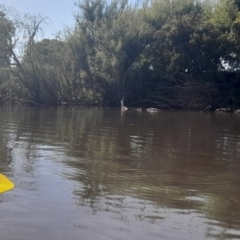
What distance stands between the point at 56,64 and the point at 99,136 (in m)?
23.5

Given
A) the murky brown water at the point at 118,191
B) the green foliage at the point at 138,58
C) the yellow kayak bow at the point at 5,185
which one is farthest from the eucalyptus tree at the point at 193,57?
the yellow kayak bow at the point at 5,185

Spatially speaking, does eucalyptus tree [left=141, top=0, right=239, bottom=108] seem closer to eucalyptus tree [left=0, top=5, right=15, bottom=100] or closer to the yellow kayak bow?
eucalyptus tree [left=0, top=5, right=15, bottom=100]

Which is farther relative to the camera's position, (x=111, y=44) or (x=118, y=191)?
(x=111, y=44)

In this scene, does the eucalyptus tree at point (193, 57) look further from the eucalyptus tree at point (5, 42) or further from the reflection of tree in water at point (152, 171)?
the reflection of tree in water at point (152, 171)

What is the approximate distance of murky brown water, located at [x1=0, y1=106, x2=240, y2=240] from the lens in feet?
15.1

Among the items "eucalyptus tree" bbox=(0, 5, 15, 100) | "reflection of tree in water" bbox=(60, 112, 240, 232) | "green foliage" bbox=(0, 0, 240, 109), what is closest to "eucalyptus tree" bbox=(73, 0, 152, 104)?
"green foliage" bbox=(0, 0, 240, 109)

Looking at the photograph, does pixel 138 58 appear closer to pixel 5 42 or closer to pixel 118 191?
pixel 5 42

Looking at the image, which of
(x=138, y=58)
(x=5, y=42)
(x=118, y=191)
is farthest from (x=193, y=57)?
(x=118, y=191)

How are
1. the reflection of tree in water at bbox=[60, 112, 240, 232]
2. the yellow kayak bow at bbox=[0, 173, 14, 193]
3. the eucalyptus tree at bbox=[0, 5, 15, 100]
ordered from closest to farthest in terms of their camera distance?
1. the yellow kayak bow at bbox=[0, 173, 14, 193]
2. the reflection of tree in water at bbox=[60, 112, 240, 232]
3. the eucalyptus tree at bbox=[0, 5, 15, 100]

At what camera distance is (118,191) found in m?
6.18

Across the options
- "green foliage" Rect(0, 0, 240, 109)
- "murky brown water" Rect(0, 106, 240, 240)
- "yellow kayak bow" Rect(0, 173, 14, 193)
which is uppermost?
"green foliage" Rect(0, 0, 240, 109)

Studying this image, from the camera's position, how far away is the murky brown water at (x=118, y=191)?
181 inches

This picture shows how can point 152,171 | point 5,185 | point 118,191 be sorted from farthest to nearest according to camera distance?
point 152,171, point 118,191, point 5,185

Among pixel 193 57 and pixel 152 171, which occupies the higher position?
pixel 193 57
